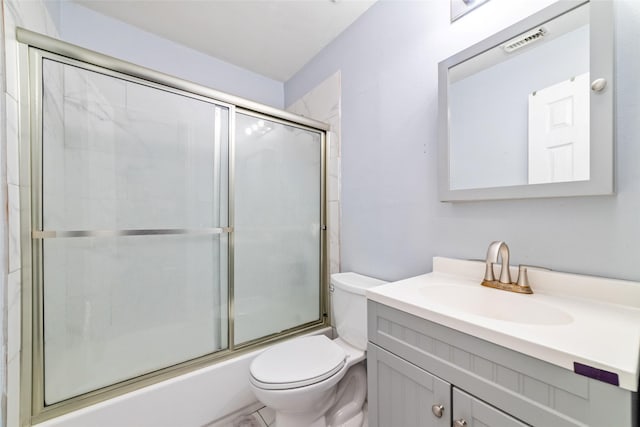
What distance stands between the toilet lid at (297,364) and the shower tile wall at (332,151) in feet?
1.90

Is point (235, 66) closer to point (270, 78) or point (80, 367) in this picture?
point (270, 78)

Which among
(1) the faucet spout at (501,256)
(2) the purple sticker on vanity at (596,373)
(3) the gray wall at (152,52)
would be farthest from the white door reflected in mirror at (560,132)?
(3) the gray wall at (152,52)

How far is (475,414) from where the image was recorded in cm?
64

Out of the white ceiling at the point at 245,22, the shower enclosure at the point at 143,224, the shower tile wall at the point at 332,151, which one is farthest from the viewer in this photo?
the shower tile wall at the point at 332,151

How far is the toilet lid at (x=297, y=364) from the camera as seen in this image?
3.52 ft

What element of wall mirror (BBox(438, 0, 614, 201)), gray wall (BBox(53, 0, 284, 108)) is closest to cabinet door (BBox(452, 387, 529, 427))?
wall mirror (BBox(438, 0, 614, 201))

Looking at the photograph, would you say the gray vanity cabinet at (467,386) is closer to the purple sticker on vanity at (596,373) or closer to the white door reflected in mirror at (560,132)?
the purple sticker on vanity at (596,373)

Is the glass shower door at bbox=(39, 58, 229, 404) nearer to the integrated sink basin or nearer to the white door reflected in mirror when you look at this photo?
the integrated sink basin

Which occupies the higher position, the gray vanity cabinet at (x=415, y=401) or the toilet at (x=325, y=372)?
the gray vanity cabinet at (x=415, y=401)

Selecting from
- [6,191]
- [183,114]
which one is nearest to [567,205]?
[183,114]

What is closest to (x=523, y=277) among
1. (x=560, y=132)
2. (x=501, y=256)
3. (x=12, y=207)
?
(x=501, y=256)

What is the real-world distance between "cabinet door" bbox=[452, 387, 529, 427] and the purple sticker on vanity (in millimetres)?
197

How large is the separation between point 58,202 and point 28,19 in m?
0.76

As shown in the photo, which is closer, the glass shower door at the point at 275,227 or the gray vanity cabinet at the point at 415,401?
the gray vanity cabinet at the point at 415,401
